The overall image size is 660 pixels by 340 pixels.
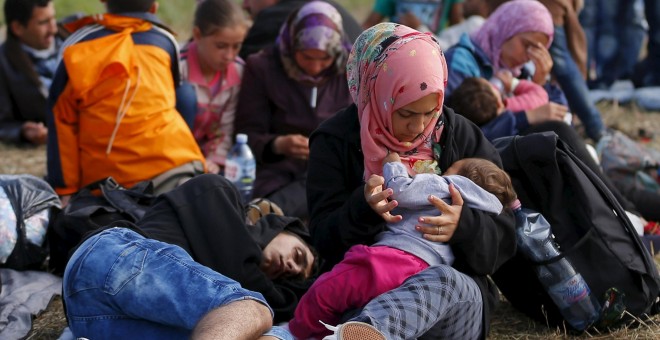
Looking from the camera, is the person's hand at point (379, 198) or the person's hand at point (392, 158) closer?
the person's hand at point (379, 198)

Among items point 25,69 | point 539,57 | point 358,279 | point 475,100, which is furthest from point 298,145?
point 25,69

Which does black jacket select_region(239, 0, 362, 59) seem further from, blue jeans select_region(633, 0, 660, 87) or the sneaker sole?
blue jeans select_region(633, 0, 660, 87)

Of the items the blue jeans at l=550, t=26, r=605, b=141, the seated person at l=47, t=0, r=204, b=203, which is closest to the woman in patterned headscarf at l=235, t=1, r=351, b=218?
the seated person at l=47, t=0, r=204, b=203

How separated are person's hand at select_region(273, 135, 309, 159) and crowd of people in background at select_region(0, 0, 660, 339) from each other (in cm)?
2

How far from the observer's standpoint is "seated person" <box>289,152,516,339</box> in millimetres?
3428

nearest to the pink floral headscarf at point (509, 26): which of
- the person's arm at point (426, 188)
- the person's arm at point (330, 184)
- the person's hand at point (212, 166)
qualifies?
the person's hand at point (212, 166)

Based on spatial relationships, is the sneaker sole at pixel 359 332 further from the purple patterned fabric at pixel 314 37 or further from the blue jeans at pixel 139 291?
the purple patterned fabric at pixel 314 37

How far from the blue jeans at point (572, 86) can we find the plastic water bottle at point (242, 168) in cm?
251

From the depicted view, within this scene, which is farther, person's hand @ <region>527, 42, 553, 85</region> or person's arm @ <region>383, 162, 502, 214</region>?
person's hand @ <region>527, 42, 553, 85</region>

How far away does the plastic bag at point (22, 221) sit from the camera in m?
4.42

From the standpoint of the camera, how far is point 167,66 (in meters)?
5.32

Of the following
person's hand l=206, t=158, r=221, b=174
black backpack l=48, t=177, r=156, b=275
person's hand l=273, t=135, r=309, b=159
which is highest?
black backpack l=48, t=177, r=156, b=275

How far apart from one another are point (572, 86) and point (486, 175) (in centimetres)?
368

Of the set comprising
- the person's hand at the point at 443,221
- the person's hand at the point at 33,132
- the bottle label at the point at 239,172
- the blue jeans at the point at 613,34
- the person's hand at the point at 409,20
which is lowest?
the person's hand at the point at 33,132
